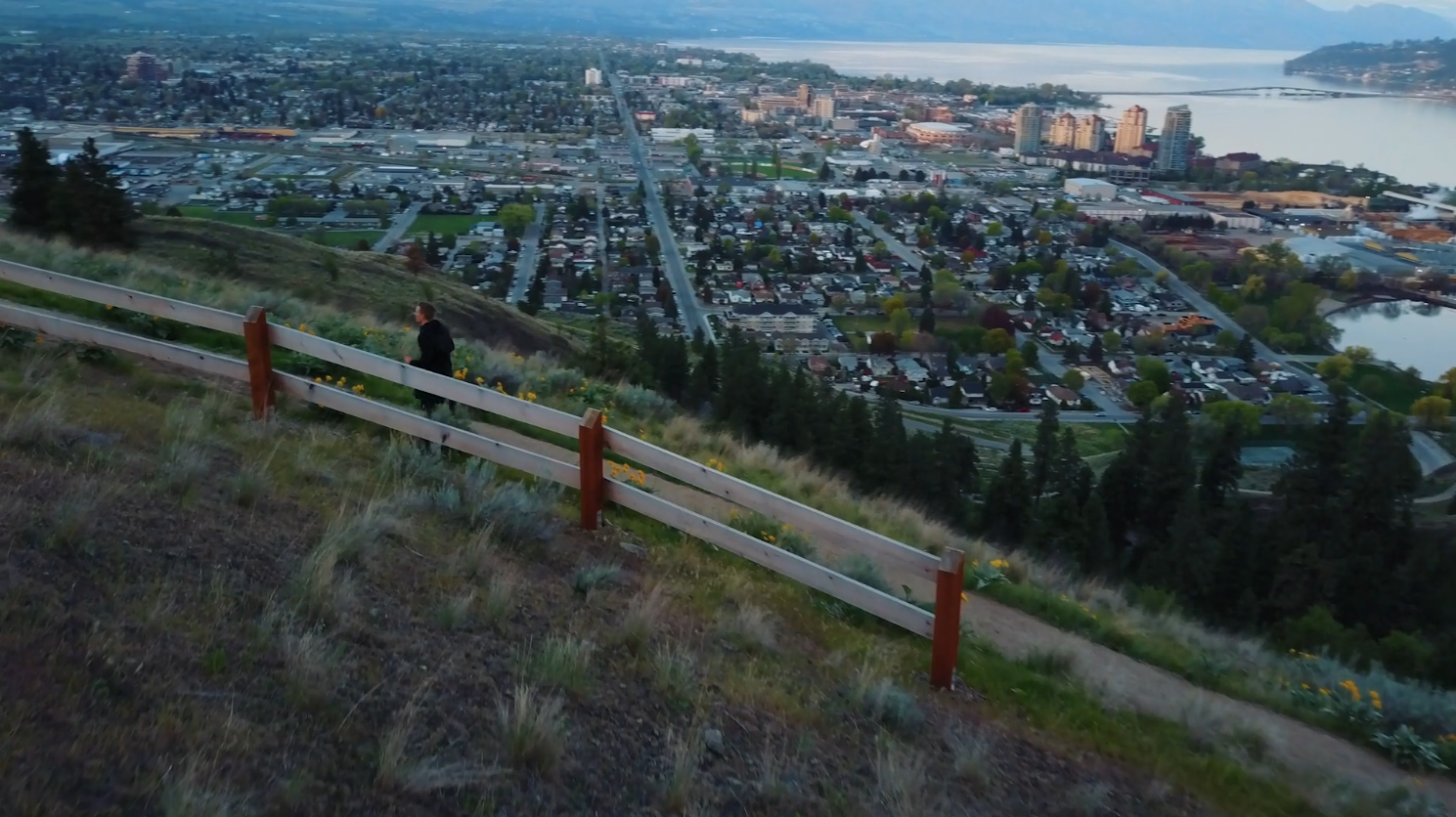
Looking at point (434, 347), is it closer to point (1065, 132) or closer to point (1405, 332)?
point (1405, 332)

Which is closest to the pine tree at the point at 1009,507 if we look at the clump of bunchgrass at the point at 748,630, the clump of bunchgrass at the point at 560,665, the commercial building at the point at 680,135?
the clump of bunchgrass at the point at 748,630

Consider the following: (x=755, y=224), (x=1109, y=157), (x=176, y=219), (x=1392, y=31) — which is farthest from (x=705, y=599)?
(x=1392, y=31)

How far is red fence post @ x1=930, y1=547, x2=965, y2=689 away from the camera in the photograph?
4465 mm

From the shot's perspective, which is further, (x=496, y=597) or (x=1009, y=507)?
(x=1009, y=507)

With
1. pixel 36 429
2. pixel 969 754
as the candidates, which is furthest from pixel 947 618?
pixel 36 429

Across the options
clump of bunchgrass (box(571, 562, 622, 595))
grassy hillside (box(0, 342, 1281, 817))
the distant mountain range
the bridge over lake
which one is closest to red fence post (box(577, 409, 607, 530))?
grassy hillside (box(0, 342, 1281, 817))

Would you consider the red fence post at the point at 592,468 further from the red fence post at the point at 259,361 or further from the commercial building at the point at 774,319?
the commercial building at the point at 774,319

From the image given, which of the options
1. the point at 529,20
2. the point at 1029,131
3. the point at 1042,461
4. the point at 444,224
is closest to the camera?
the point at 1042,461

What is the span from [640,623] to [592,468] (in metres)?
1.25

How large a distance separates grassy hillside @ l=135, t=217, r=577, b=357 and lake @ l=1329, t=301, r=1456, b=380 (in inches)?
801

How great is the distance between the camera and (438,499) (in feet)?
17.4

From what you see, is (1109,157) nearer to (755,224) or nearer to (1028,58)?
(755,224)

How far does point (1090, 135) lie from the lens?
2552 inches

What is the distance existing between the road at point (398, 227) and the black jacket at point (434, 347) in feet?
A: 68.5
